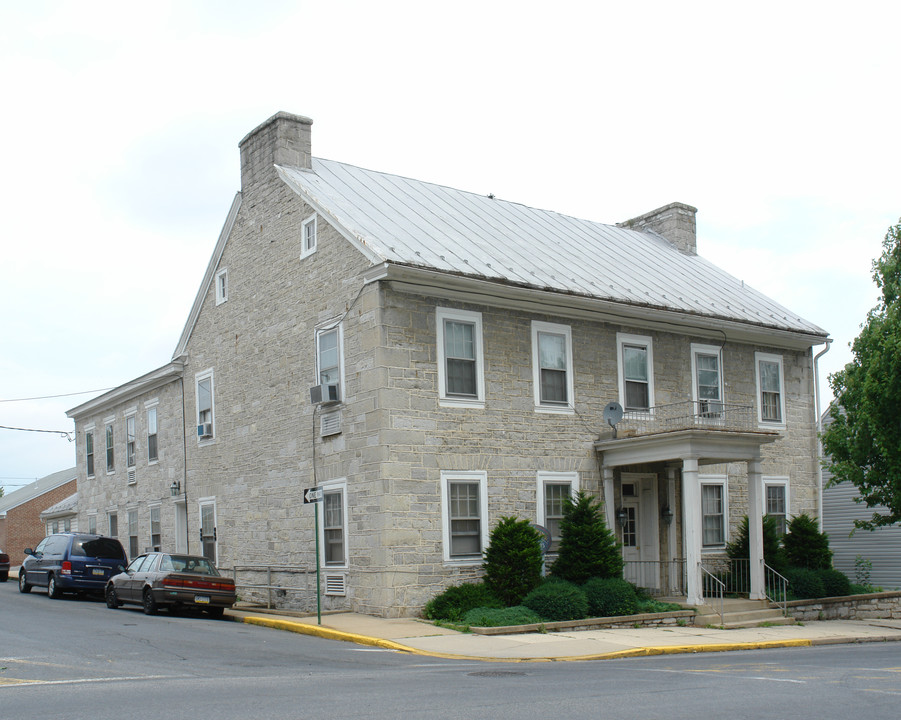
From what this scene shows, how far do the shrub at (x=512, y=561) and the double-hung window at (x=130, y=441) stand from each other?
50.9ft

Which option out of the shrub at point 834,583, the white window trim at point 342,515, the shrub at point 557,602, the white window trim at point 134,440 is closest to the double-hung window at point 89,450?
the white window trim at point 134,440

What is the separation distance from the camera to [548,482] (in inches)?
815

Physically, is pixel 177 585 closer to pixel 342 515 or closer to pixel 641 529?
pixel 342 515

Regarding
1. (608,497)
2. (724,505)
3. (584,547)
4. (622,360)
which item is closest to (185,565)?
(584,547)

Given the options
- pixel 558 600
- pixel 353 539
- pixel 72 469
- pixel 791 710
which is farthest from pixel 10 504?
pixel 791 710

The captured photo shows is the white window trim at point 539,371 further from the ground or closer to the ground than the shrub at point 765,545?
further from the ground

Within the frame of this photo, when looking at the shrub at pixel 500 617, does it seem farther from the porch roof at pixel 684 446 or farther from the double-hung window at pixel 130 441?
the double-hung window at pixel 130 441

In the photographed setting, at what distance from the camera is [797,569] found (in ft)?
73.8

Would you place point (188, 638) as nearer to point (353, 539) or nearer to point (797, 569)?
point (353, 539)

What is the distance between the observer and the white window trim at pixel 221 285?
25.2 metres

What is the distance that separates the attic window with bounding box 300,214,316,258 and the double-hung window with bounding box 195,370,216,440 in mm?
5590

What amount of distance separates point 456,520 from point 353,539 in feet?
6.69

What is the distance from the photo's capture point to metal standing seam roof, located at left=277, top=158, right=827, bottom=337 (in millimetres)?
20391

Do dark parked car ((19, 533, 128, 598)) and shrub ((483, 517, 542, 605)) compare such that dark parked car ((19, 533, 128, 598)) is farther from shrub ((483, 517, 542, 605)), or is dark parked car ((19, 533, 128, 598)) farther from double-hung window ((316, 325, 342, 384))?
shrub ((483, 517, 542, 605))
